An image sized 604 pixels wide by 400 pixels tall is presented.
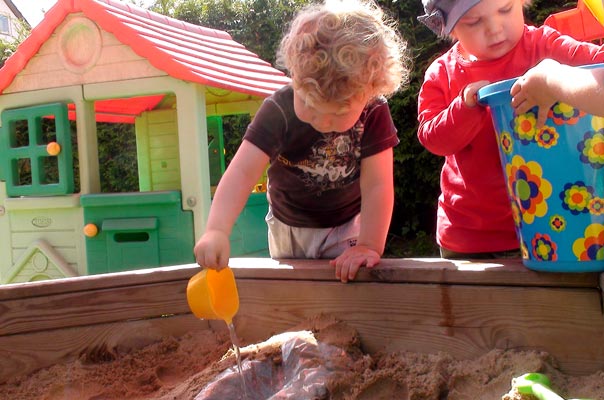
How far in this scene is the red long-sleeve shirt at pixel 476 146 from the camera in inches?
66.2

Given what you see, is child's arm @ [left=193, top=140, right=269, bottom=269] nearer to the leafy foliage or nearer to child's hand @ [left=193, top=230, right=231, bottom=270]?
child's hand @ [left=193, top=230, right=231, bottom=270]

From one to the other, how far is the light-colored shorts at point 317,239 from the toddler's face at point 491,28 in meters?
0.66

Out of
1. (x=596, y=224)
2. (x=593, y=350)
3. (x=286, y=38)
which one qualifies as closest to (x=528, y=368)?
(x=593, y=350)

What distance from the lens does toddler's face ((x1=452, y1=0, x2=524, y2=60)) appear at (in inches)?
63.9

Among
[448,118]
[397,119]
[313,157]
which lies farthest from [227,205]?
[397,119]

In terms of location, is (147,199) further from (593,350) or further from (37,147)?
(593,350)

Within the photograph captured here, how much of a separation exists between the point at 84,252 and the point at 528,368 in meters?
2.95

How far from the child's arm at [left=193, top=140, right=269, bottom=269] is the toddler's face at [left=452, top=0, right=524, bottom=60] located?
2.03 feet

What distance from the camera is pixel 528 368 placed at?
51.6 inches

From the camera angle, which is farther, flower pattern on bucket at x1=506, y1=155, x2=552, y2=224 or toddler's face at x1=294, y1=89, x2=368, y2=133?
toddler's face at x1=294, y1=89, x2=368, y2=133

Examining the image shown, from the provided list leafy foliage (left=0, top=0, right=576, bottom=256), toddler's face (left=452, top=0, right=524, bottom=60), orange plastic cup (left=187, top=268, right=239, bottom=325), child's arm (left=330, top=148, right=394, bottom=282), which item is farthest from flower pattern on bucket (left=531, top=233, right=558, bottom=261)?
leafy foliage (left=0, top=0, right=576, bottom=256)

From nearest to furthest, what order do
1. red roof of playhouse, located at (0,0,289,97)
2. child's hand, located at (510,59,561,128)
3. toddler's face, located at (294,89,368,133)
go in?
child's hand, located at (510,59,561,128)
toddler's face, located at (294,89,368,133)
red roof of playhouse, located at (0,0,289,97)

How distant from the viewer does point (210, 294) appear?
1.52 metres

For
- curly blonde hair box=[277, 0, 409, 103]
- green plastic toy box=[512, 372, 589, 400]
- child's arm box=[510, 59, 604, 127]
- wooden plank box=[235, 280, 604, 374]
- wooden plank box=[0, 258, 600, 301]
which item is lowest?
green plastic toy box=[512, 372, 589, 400]
